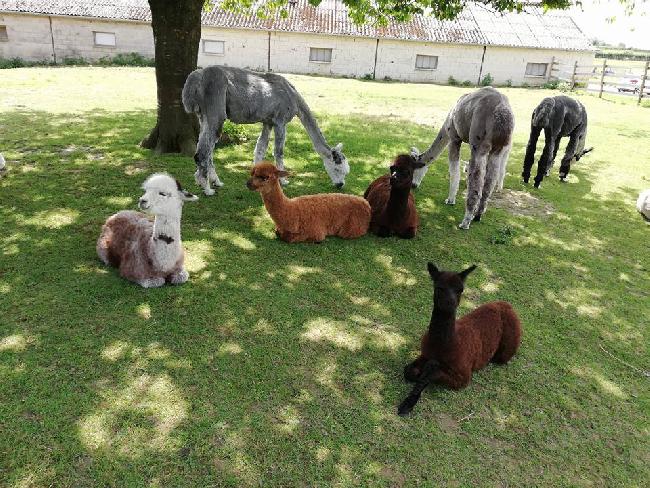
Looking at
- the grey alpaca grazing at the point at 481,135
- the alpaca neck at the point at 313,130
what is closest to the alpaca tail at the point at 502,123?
the grey alpaca grazing at the point at 481,135

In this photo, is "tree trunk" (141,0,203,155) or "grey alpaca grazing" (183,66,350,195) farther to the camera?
"tree trunk" (141,0,203,155)

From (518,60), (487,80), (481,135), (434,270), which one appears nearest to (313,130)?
(481,135)

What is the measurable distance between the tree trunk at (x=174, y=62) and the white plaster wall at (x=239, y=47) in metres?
21.2

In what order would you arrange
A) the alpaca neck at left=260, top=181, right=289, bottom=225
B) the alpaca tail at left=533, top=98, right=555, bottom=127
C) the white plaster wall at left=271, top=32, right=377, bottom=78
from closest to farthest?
the alpaca neck at left=260, top=181, right=289, bottom=225 → the alpaca tail at left=533, top=98, right=555, bottom=127 → the white plaster wall at left=271, top=32, right=377, bottom=78

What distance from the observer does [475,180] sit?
6.62m

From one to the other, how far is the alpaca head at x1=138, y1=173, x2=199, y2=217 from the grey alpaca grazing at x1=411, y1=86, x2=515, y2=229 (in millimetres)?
4048

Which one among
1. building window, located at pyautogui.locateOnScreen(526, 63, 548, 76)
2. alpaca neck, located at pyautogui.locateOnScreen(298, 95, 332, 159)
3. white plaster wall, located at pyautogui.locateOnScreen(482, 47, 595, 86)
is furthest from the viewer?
building window, located at pyautogui.locateOnScreen(526, 63, 548, 76)

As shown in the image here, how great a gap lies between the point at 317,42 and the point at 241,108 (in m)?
24.7

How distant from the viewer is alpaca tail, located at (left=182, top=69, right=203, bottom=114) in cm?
688

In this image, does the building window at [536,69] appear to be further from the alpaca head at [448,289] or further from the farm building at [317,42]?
the alpaca head at [448,289]

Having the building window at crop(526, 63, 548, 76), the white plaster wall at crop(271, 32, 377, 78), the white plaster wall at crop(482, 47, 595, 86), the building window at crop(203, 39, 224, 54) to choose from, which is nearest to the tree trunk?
the white plaster wall at crop(271, 32, 377, 78)

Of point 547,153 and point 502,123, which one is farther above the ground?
point 502,123

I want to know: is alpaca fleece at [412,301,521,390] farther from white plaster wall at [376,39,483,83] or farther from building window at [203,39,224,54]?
building window at [203,39,224,54]

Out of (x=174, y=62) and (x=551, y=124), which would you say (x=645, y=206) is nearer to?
(x=551, y=124)
